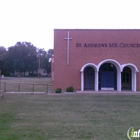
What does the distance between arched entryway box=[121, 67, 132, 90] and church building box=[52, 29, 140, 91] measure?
15cm

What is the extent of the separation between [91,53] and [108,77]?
130 inches

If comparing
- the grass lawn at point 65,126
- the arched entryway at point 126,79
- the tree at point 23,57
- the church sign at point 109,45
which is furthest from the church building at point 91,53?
the tree at point 23,57

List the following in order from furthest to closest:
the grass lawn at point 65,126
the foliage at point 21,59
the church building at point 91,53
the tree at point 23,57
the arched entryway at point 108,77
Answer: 1. the tree at point 23,57
2. the foliage at point 21,59
3. the arched entryway at point 108,77
4. the church building at point 91,53
5. the grass lawn at point 65,126

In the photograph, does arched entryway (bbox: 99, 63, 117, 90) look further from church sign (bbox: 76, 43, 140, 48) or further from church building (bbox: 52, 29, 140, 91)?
church sign (bbox: 76, 43, 140, 48)

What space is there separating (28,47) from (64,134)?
83168 mm

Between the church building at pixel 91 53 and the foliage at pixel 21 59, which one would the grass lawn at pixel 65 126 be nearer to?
the church building at pixel 91 53

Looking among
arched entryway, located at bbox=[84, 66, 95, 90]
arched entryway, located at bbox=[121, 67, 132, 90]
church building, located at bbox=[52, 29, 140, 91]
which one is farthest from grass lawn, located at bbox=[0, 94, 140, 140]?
arched entryway, located at bbox=[121, 67, 132, 90]

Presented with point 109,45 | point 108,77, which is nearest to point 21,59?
point 108,77

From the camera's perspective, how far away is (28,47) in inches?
3541

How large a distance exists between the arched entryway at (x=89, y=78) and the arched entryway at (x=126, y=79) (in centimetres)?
328

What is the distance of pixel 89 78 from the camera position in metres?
29.7

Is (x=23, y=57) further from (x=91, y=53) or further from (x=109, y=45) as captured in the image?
(x=109, y=45)

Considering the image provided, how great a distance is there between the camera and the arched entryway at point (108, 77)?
29578 mm

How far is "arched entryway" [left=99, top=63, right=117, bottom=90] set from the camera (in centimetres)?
2958
